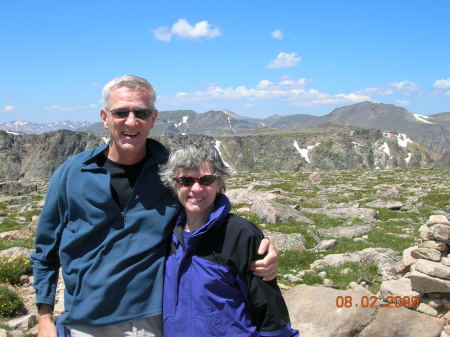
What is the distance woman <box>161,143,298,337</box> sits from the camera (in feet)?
13.2

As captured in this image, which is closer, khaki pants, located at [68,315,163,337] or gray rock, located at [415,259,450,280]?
khaki pants, located at [68,315,163,337]

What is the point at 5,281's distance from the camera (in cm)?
1150

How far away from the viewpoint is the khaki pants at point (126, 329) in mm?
4387

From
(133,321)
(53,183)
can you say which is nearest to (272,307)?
(133,321)

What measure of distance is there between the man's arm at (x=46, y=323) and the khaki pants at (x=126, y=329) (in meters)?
0.37

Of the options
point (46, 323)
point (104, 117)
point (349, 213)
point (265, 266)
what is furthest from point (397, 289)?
point (349, 213)

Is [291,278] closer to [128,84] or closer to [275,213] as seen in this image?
[275,213]

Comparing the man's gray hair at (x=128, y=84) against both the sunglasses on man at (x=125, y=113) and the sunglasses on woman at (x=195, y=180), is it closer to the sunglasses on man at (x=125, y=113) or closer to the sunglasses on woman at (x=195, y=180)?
the sunglasses on man at (x=125, y=113)

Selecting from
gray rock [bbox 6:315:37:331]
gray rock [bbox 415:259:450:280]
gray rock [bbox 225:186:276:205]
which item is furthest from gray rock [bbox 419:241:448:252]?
gray rock [bbox 225:186:276:205]

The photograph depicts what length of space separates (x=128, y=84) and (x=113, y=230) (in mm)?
1674

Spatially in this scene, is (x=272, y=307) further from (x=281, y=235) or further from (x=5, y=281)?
(x=281, y=235)
